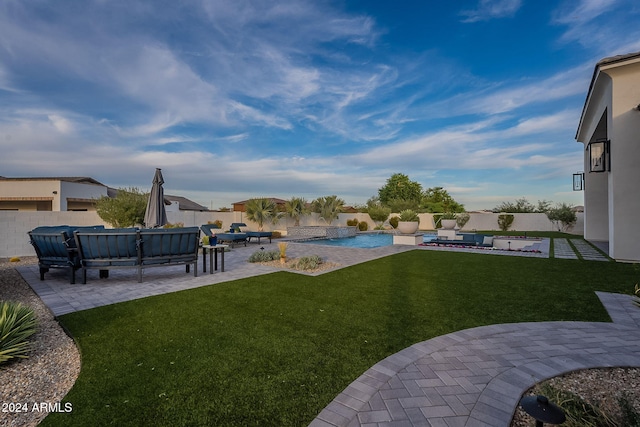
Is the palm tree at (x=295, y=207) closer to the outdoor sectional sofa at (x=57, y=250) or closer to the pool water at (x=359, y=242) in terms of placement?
the pool water at (x=359, y=242)

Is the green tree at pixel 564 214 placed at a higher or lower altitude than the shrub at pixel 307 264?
higher

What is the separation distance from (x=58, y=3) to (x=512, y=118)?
1760 centimetres

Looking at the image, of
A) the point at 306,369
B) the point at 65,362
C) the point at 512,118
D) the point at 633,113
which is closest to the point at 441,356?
the point at 306,369

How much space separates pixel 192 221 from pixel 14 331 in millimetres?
17747

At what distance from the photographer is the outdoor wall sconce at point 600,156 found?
30.1ft

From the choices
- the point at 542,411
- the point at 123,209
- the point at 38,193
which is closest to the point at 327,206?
the point at 123,209

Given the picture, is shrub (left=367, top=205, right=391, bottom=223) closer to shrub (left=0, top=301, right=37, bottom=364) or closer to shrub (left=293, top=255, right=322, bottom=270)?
shrub (left=293, top=255, right=322, bottom=270)

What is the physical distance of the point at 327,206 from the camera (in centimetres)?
2406

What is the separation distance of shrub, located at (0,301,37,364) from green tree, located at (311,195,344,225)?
2111 cm

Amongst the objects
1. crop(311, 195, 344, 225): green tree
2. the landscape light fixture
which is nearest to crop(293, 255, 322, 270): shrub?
the landscape light fixture

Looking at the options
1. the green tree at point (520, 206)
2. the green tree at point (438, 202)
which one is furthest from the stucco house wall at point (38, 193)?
the green tree at point (438, 202)

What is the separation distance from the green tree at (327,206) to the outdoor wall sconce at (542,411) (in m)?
22.6

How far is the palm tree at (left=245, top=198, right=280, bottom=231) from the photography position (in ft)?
66.9

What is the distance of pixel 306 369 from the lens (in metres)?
2.59
